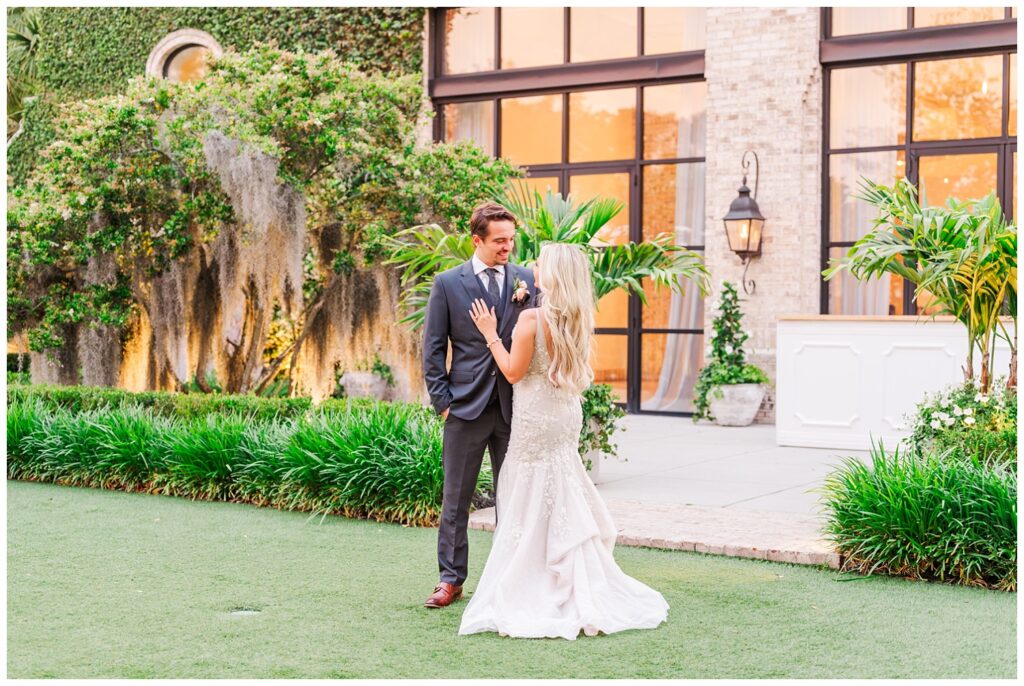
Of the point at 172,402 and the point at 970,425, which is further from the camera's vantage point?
the point at 172,402

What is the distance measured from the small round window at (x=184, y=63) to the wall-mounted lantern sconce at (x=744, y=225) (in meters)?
8.61

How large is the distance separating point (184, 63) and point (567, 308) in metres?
14.5

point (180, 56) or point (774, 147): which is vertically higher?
point (180, 56)

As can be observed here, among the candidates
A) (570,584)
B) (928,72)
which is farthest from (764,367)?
(570,584)

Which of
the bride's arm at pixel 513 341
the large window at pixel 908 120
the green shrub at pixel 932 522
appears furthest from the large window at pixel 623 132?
the bride's arm at pixel 513 341

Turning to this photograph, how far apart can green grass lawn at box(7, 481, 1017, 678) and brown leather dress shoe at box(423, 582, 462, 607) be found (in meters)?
0.04

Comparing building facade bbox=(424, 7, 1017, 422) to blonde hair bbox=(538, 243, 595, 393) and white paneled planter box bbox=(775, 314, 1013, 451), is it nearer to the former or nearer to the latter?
white paneled planter box bbox=(775, 314, 1013, 451)

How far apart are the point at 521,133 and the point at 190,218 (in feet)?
18.2

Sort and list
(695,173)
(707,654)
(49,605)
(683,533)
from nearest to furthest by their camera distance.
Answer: (707,654), (49,605), (683,533), (695,173)

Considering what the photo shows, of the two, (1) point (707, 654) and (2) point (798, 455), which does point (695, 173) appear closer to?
(2) point (798, 455)

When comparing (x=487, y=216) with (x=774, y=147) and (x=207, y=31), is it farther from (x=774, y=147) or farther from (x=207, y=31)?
(x=207, y=31)

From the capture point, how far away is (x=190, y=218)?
1151 cm

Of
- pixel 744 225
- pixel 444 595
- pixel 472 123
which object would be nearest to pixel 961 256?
pixel 444 595

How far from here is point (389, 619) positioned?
4.82 metres
